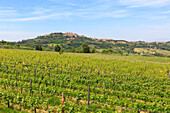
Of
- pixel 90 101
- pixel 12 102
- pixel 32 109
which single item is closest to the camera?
pixel 32 109

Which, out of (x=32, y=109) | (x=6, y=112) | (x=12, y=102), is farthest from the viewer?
(x=12, y=102)

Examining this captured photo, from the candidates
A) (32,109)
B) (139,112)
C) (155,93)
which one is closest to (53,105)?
(32,109)

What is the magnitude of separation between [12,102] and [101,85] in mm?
10211

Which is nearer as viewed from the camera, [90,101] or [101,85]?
[90,101]

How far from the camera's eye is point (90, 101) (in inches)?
493

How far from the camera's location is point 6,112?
9.63 meters

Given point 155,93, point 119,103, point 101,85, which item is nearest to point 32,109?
point 119,103

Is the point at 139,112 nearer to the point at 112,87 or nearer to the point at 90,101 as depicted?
the point at 90,101

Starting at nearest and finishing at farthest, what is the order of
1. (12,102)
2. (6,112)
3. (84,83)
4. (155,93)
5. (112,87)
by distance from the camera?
(6,112)
(12,102)
(155,93)
(112,87)
(84,83)

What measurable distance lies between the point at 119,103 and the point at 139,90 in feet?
18.5

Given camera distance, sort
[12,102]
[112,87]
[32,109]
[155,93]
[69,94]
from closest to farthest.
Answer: [32,109], [12,102], [69,94], [155,93], [112,87]

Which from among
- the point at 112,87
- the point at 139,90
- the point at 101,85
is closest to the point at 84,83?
the point at 101,85

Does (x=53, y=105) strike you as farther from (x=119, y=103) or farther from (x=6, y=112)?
(x=119, y=103)

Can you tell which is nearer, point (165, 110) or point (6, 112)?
point (6, 112)
